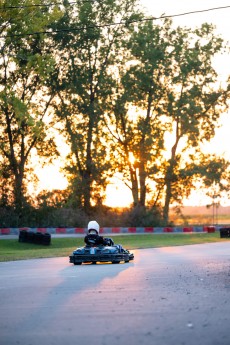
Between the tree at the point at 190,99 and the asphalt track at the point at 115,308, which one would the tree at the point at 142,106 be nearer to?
the tree at the point at 190,99

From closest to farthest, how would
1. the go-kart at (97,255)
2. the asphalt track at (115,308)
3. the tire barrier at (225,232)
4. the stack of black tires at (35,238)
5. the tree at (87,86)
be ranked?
1. the asphalt track at (115,308)
2. the go-kart at (97,255)
3. the stack of black tires at (35,238)
4. the tire barrier at (225,232)
5. the tree at (87,86)

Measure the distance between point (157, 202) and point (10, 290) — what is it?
63186 mm

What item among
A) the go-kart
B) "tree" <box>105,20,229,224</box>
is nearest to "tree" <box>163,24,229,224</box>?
"tree" <box>105,20,229,224</box>

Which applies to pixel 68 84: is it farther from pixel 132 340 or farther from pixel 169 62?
pixel 132 340

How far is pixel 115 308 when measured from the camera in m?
13.6

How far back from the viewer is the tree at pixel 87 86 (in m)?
76.1

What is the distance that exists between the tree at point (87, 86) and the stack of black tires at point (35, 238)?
23719 millimetres

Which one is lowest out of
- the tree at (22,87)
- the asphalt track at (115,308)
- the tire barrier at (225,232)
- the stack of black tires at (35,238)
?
the asphalt track at (115,308)

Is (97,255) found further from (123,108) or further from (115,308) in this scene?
(123,108)

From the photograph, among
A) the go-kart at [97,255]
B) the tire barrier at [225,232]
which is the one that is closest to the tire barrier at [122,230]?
the tire barrier at [225,232]

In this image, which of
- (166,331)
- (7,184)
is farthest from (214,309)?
(7,184)

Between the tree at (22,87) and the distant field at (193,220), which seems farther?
the distant field at (193,220)

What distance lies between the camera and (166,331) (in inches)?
433

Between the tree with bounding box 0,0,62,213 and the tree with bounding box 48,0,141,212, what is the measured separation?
1.73 metres
